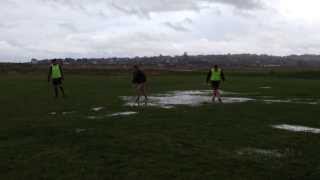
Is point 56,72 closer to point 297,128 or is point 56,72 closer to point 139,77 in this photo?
point 139,77

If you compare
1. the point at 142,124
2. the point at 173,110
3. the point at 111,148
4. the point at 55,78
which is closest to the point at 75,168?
the point at 111,148

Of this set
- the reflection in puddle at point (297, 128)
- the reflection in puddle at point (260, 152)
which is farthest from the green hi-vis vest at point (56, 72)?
the reflection in puddle at point (260, 152)

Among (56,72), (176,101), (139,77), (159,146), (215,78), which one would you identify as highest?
(56,72)

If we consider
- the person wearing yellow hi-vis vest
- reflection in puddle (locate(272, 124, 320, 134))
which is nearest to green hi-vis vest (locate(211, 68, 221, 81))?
the person wearing yellow hi-vis vest

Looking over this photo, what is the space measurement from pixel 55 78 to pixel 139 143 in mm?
18607

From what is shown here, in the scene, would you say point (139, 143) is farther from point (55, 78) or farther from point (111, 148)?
point (55, 78)

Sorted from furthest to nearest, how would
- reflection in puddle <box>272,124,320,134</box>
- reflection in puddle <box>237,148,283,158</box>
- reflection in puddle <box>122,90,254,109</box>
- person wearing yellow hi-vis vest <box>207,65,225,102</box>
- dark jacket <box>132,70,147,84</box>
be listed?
person wearing yellow hi-vis vest <box>207,65,225,102</box>, dark jacket <box>132,70,147,84</box>, reflection in puddle <box>122,90,254,109</box>, reflection in puddle <box>272,124,320,134</box>, reflection in puddle <box>237,148,283,158</box>

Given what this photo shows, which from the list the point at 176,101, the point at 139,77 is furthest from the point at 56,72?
the point at 176,101

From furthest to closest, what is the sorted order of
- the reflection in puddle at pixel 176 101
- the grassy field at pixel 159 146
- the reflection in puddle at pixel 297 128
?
the reflection in puddle at pixel 176 101, the reflection in puddle at pixel 297 128, the grassy field at pixel 159 146

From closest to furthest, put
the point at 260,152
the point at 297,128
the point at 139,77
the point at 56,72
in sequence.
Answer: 1. the point at 260,152
2. the point at 297,128
3. the point at 139,77
4. the point at 56,72

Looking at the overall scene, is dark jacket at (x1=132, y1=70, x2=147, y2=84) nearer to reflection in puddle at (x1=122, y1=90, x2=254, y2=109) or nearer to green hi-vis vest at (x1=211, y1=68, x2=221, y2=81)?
reflection in puddle at (x1=122, y1=90, x2=254, y2=109)

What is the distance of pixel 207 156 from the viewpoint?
12.3m

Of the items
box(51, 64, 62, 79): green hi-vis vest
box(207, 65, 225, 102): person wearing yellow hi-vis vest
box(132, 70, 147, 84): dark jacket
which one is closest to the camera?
box(132, 70, 147, 84): dark jacket

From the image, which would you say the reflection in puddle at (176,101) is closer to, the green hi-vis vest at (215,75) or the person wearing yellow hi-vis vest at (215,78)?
the person wearing yellow hi-vis vest at (215,78)
